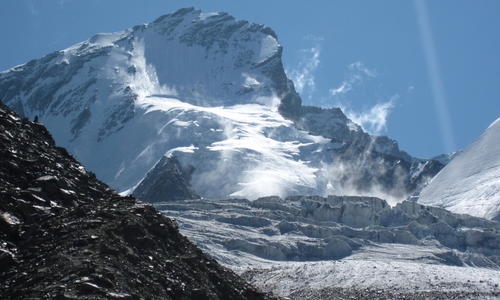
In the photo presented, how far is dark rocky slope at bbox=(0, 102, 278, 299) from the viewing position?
2631 cm

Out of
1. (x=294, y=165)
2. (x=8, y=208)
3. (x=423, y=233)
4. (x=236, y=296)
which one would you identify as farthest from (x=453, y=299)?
(x=294, y=165)

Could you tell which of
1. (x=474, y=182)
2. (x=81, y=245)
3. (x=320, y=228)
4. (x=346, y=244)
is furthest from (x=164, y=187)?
(x=81, y=245)

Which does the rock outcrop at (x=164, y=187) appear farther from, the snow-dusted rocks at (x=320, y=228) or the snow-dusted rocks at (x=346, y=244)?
the snow-dusted rocks at (x=346, y=244)

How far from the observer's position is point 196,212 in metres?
114

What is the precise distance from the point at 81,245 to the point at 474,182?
135 metres

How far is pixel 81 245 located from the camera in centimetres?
2889

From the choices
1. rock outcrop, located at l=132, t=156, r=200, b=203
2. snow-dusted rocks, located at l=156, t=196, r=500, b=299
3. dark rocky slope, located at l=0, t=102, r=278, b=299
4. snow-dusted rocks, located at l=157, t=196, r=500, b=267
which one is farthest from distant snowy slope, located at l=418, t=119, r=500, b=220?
dark rocky slope, located at l=0, t=102, r=278, b=299

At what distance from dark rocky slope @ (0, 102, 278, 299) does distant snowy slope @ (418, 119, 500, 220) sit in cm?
10478

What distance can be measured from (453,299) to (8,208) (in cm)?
3988

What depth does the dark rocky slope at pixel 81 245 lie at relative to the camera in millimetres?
26312

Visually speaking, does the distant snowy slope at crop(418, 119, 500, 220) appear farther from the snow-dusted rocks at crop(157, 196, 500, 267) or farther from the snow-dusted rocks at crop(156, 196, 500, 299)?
the snow-dusted rocks at crop(156, 196, 500, 299)

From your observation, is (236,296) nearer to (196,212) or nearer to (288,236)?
(288,236)

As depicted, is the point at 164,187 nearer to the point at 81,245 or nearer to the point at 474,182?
the point at 474,182

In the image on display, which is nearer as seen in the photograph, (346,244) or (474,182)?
(346,244)
